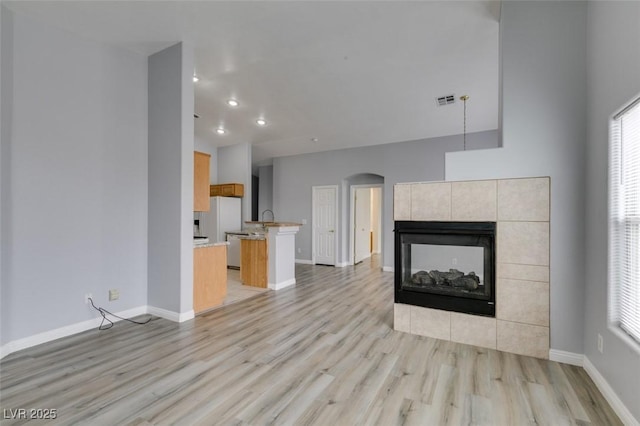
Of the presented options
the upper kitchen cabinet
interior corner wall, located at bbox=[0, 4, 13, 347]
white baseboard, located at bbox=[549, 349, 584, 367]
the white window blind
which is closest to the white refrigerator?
the upper kitchen cabinet

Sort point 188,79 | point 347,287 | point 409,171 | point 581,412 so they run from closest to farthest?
point 581,412 < point 188,79 < point 347,287 < point 409,171

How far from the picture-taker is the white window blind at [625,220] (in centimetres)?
174

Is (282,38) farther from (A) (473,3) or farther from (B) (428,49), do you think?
(A) (473,3)

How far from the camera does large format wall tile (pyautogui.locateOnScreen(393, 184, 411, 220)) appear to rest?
3.08 m

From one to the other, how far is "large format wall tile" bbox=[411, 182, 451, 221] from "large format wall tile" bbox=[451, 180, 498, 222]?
0.06 meters

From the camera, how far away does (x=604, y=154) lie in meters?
2.04

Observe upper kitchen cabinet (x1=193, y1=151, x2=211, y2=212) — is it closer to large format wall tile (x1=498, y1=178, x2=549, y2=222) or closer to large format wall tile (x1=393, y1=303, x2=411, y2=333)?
large format wall tile (x1=393, y1=303, x2=411, y2=333)

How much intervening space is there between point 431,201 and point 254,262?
3201mm

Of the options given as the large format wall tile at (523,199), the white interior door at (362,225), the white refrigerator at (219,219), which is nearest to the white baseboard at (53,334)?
the white refrigerator at (219,219)

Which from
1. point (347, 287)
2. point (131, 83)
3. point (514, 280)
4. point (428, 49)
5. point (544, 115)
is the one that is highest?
point (428, 49)

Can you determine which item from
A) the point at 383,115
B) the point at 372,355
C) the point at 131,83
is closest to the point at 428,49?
the point at 383,115

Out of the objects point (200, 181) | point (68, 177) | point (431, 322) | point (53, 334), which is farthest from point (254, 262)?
point (431, 322)

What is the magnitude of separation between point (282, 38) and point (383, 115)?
8.39 feet

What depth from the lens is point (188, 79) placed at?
3.32 m
